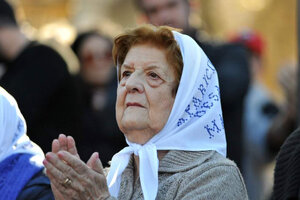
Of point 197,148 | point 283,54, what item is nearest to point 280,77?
point 197,148

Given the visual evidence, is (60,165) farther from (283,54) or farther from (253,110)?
(283,54)

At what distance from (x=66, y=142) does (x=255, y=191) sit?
3.49m

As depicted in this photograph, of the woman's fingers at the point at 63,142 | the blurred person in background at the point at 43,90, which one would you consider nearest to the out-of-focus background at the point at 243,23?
A: the blurred person in background at the point at 43,90

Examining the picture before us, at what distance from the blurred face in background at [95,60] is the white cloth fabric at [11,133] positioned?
126 inches

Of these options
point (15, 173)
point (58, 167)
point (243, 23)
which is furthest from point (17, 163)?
point (243, 23)

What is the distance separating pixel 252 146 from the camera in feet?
25.5

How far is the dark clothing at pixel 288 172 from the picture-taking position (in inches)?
173

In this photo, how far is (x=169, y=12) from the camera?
23.2ft

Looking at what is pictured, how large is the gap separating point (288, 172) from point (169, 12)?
9.25 feet

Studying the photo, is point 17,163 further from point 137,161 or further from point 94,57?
point 94,57

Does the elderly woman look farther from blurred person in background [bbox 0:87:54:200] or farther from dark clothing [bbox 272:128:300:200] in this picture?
blurred person in background [bbox 0:87:54:200]

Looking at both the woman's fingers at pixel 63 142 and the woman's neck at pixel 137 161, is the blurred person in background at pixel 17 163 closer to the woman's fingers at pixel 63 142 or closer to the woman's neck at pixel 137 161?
the woman's neck at pixel 137 161

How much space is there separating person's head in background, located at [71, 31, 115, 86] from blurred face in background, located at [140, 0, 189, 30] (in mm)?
Answer: 1195

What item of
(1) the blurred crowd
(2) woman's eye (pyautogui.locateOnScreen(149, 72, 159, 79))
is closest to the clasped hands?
(2) woman's eye (pyautogui.locateOnScreen(149, 72, 159, 79))
